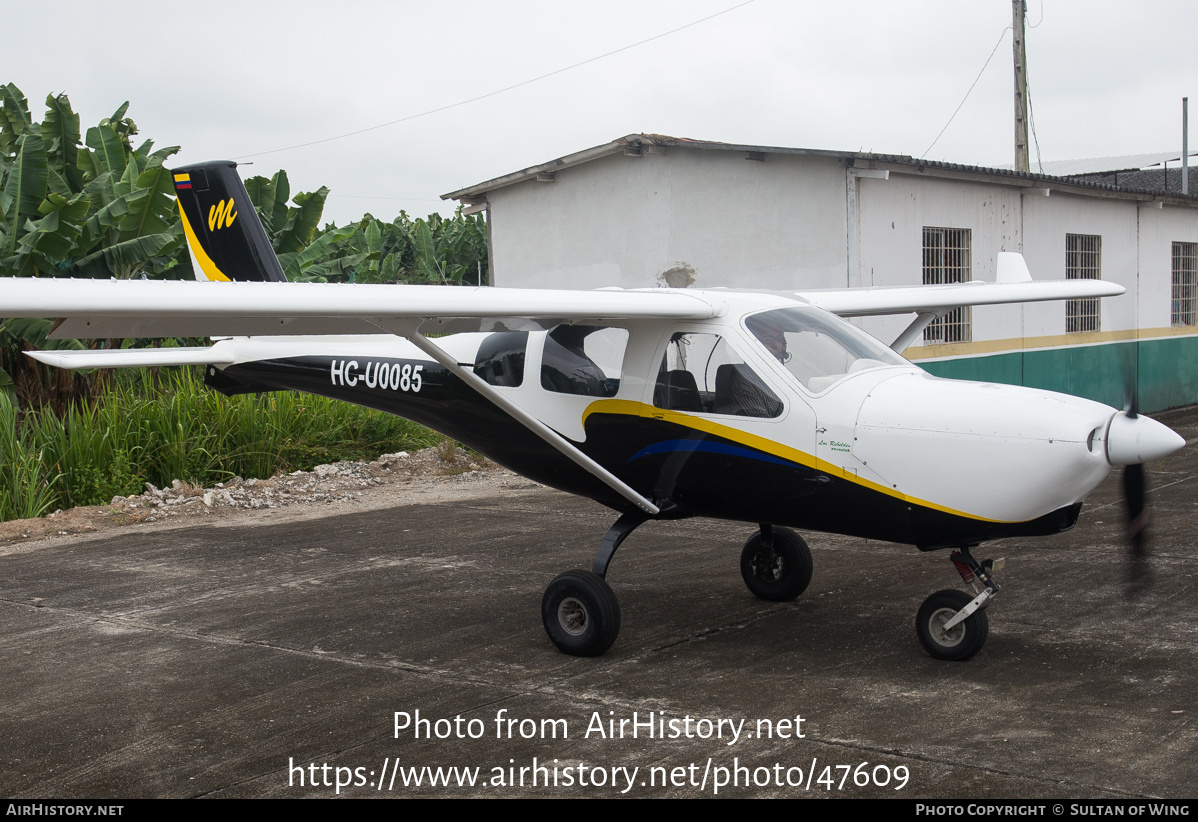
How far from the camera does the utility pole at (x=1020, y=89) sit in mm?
20984

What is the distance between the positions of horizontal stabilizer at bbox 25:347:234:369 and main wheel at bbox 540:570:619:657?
383 centimetres

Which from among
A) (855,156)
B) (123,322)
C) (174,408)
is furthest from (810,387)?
(174,408)

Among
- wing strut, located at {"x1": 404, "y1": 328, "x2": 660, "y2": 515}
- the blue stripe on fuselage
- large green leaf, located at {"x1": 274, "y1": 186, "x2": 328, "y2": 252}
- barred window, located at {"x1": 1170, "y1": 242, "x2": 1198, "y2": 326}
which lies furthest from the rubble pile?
barred window, located at {"x1": 1170, "y1": 242, "x2": 1198, "y2": 326}

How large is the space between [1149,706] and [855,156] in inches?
368

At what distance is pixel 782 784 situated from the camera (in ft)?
14.4

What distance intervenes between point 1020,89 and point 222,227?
673 inches

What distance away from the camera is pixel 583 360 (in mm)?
6926

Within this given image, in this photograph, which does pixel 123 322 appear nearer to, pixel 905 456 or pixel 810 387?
pixel 810 387

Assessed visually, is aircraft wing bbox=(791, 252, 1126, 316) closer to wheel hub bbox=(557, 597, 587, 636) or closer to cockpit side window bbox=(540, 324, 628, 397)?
cockpit side window bbox=(540, 324, 628, 397)

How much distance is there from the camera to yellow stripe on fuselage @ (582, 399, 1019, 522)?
572 centimetres

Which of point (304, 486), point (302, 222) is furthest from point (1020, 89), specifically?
point (304, 486)

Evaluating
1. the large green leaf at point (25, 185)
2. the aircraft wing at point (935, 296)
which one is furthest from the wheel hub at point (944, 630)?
the large green leaf at point (25, 185)

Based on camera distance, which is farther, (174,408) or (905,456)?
(174,408)

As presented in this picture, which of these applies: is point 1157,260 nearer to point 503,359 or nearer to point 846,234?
point 846,234
